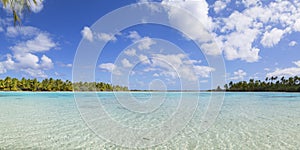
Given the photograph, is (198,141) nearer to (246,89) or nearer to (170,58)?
(170,58)

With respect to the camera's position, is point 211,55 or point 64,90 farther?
point 64,90

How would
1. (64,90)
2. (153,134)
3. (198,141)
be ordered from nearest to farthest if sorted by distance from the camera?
(198,141) → (153,134) → (64,90)

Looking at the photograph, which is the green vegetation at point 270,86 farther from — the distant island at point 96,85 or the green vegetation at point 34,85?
the green vegetation at point 34,85

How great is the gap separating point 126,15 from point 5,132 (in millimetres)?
5635

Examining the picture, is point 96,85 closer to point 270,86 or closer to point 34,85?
point 34,85

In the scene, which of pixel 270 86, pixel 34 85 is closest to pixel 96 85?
pixel 34 85

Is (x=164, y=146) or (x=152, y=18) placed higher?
(x=152, y=18)

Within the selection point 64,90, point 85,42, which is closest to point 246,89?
point 64,90

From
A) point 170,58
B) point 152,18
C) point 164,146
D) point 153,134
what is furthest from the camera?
point 170,58

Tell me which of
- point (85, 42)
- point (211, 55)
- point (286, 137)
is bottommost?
point (286, 137)

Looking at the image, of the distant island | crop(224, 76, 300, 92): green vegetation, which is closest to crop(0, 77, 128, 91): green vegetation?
the distant island

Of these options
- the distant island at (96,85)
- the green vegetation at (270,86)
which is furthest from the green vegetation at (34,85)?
the green vegetation at (270,86)

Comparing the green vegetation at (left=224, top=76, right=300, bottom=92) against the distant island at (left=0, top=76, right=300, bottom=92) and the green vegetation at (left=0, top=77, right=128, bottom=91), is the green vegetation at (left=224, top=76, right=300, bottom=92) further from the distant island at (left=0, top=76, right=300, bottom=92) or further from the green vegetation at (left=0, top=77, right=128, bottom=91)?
the green vegetation at (left=0, top=77, right=128, bottom=91)

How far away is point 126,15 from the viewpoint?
7215 millimetres
